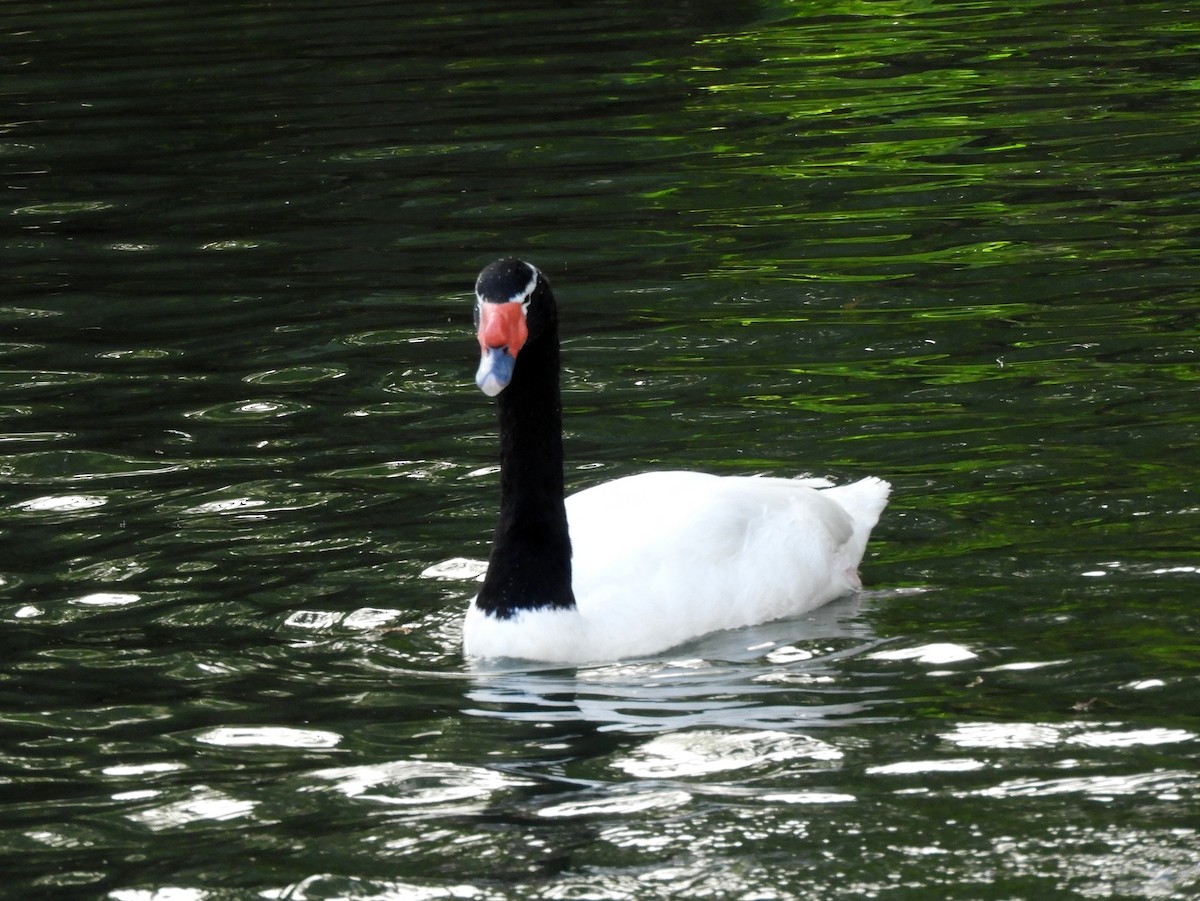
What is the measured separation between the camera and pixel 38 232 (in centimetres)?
1503

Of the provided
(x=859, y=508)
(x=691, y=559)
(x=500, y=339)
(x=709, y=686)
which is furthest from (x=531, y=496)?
(x=859, y=508)

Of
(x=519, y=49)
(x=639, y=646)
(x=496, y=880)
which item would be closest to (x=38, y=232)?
(x=519, y=49)

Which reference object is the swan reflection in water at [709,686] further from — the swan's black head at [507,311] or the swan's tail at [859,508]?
the swan's black head at [507,311]

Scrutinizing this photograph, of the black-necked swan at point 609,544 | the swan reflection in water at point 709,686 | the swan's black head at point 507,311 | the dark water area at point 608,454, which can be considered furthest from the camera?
the black-necked swan at point 609,544

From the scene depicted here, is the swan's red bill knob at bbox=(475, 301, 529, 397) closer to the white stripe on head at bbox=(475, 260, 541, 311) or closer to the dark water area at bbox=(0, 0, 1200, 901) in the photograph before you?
the white stripe on head at bbox=(475, 260, 541, 311)

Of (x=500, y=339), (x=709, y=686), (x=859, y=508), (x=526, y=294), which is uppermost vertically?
(x=526, y=294)

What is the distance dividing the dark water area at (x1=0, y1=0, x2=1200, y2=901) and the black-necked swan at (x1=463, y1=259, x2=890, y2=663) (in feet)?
0.48

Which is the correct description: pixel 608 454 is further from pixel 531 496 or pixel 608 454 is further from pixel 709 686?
pixel 709 686

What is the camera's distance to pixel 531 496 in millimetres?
8047

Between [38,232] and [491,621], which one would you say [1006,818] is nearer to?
[491,621]

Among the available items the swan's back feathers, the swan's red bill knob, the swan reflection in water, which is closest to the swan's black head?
the swan's red bill knob

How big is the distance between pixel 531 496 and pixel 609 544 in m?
0.38

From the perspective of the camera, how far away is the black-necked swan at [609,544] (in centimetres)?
780

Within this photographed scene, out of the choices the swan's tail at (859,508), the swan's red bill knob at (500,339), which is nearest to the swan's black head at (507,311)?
the swan's red bill knob at (500,339)
